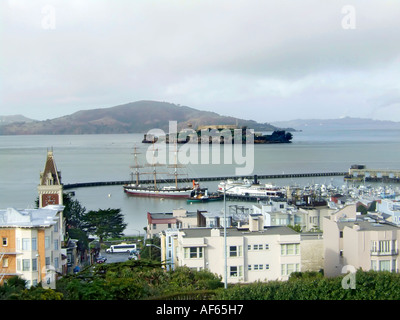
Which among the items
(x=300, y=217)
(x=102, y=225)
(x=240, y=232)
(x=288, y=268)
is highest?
(x=240, y=232)

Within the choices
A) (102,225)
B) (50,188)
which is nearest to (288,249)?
(50,188)

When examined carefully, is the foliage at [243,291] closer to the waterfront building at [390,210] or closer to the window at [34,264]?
the window at [34,264]

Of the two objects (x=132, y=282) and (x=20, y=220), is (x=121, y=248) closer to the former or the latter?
(x=20, y=220)

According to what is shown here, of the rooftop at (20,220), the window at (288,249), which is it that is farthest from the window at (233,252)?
the rooftop at (20,220)

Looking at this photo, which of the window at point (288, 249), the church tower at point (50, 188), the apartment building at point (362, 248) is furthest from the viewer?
the church tower at point (50, 188)

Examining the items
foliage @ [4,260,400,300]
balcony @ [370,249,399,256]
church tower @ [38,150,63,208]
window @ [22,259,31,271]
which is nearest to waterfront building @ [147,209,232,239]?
church tower @ [38,150,63,208]
